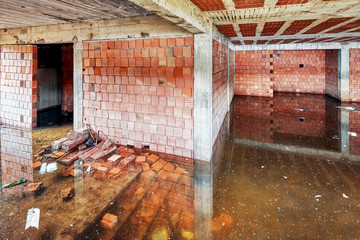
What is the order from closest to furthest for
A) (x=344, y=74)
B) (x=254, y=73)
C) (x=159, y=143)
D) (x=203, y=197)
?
(x=203, y=197), (x=159, y=143), (x=344, y=74), (x=254, y=73)

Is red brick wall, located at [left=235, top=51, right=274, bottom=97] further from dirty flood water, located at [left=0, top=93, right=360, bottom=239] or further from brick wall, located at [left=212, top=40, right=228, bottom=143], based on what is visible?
dirty flood water, located at [left=0, top=93, right=360, bottom=239]

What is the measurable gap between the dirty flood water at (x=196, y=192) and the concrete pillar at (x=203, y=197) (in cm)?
1

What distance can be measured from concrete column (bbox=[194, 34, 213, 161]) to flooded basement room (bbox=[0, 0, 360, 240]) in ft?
0.06

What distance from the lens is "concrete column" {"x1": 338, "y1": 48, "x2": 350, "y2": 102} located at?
27.8ft

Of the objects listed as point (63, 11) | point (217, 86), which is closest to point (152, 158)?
point (217, 86)

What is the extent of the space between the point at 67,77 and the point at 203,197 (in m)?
6.80

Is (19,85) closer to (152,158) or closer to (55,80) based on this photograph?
(55,80)

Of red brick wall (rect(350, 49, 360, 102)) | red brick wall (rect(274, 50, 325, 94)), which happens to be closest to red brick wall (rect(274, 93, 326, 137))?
red brick wall (rect(350, 49, 360, 102))

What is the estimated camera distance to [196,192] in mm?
2830

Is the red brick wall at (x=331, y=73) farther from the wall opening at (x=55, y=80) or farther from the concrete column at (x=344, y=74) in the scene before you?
the wall opening at (x=55, y=80)

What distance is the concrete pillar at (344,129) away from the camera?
4272 mm

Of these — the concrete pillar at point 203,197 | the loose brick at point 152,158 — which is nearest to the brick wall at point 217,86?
the concrete pillar at point 203,197

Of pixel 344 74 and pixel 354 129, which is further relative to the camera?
pixel 344 74

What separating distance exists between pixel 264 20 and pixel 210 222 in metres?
3.33
